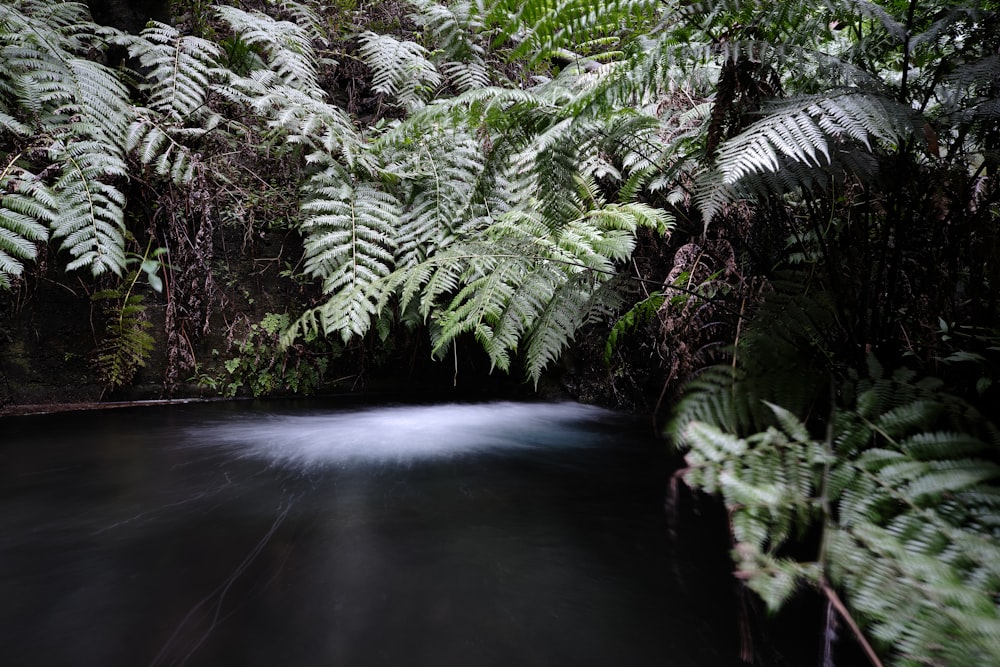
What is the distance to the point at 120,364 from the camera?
10.6ft

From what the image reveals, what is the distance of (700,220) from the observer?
2.34 m

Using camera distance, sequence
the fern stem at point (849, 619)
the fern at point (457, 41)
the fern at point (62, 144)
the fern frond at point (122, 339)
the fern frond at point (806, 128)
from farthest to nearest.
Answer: the fern at point (457, 41) < the fern frond at point (122, 339) < the fern at point (62, 144) < the fern frond at point (806, 128) < the fern stem at point (849, 619)

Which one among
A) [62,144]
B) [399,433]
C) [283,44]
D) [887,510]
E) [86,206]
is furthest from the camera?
[283,44]

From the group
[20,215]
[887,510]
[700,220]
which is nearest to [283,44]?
[20,215]

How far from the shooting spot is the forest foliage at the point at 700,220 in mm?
820

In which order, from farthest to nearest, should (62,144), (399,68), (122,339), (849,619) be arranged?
(399,68) → (122,339) → (62,144) → (849,619)

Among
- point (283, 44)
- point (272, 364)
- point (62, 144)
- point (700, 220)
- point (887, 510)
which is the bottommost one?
point (887, 510)

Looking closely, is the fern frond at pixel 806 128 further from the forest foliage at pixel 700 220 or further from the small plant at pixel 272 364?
the small plant at pixel 272 364

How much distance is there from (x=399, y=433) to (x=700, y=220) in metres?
1.97

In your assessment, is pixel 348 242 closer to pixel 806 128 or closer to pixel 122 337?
pixel 122 337

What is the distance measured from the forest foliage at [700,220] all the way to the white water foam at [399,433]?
578 mm

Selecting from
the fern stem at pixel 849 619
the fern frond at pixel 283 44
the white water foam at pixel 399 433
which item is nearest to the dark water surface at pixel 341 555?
the white water foam at pixel 399 433

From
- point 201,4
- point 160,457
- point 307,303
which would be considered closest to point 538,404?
point 307,303

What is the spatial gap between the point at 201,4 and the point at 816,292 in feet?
17.0
